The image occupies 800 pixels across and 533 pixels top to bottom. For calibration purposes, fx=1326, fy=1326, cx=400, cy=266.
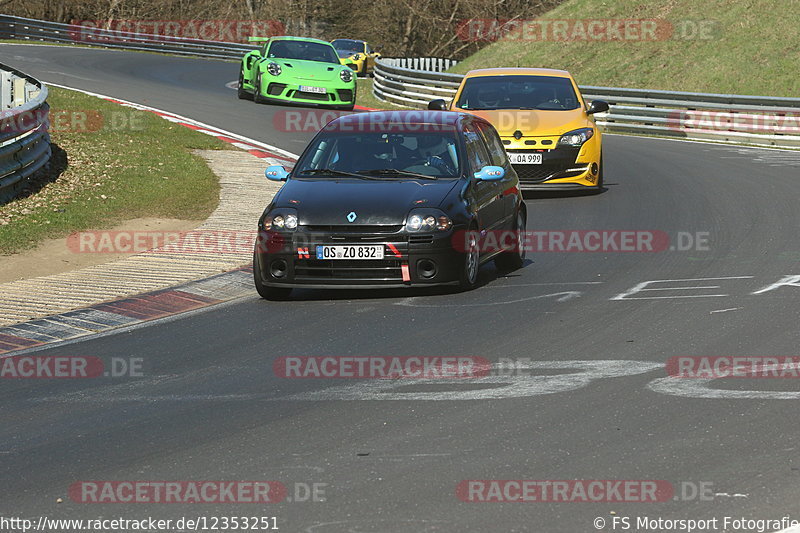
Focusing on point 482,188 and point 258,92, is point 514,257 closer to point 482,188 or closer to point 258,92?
point 482,188

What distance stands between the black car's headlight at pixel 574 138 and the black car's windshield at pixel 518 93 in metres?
0.77

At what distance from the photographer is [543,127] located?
1734cm

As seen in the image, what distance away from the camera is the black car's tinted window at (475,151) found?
11.7m

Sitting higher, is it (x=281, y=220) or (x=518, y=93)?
(x=518, y=93)

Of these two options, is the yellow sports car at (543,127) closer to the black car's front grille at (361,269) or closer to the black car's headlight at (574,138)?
the black car's headlight at (574,138)

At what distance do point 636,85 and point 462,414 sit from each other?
33.5 m

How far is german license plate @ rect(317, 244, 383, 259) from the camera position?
10.5 meters

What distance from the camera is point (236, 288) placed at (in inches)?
448
